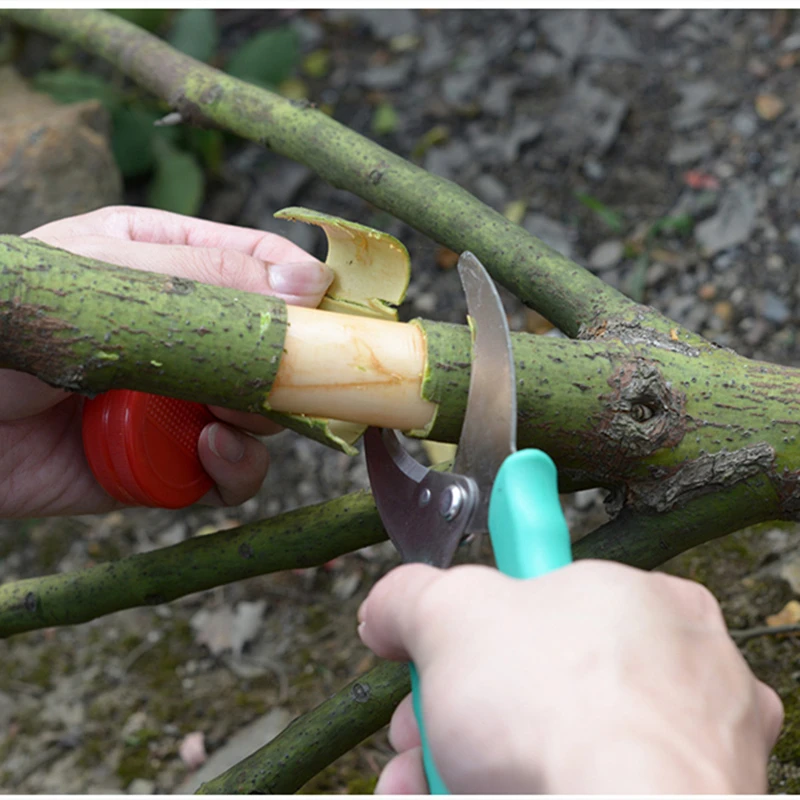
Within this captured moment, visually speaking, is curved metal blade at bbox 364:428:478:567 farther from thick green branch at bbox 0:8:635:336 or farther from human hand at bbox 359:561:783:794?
thick green branch at bbox 0:8:635:336

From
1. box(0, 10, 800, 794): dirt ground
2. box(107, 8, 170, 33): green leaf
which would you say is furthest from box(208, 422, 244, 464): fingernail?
box(107, 8, 170, 33): green leaf

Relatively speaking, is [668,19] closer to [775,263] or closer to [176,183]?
[775,263]

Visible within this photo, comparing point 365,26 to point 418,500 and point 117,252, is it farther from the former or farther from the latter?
point 418,500

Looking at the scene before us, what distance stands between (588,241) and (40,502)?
1856 millimetres

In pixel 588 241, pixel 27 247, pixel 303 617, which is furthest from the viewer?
pixel 588 241

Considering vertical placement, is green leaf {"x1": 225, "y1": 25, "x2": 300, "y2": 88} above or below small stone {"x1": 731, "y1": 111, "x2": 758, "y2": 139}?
below

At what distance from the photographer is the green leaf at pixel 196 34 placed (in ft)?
10.9

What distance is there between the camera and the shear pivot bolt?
3.51ft

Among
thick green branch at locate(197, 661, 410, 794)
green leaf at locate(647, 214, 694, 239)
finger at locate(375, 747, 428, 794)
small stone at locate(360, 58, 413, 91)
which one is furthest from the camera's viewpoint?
small stone at locate(360, 58, 413, 91)

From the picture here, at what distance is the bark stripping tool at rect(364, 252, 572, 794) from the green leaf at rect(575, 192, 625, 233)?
1.81m

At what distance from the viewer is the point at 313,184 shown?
3.26m

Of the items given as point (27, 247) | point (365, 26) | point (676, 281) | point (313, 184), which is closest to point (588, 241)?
point (676, 281)

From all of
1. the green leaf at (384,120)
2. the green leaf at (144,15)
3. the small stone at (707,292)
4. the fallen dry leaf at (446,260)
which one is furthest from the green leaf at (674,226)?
the green leaf at (144,15)

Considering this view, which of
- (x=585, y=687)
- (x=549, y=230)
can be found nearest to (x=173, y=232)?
(x=585, y=687)
